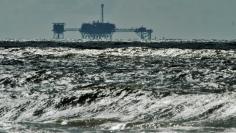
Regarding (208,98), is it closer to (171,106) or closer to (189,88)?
(171,106)

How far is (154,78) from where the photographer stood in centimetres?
4928

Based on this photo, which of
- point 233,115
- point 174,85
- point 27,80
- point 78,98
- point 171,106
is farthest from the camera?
point 27,80

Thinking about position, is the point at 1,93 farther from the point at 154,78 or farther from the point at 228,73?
the point at 228,73

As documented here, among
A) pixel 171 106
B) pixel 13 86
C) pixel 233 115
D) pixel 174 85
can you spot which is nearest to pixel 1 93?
pixel 13 86

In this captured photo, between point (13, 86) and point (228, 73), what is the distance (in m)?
17.2

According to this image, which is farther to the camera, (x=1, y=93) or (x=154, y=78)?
(x=154, y=78)

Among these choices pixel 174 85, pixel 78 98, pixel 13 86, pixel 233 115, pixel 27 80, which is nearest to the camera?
pixel 233 115

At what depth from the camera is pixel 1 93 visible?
4262 cm

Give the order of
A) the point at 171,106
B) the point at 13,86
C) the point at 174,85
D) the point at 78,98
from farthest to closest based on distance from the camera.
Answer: the point at 13,86 → the point at 174,85 → the point at 78,98 → the point at 171,106

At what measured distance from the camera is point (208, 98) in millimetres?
32312

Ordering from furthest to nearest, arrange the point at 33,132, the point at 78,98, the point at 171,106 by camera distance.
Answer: the point at 78,98 < the point at 171,106 < the point at 33,132

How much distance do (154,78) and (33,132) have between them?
23280mm

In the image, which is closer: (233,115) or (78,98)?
(233,115)

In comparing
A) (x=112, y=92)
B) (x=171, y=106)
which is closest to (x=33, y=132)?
(x=171, y=106)
